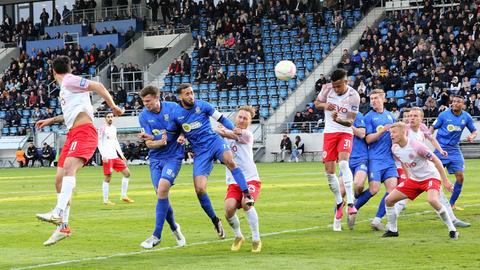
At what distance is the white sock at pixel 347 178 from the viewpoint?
15.2 metres

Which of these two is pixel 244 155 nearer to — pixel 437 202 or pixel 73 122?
pixel 73 122

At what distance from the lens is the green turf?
38.9ft

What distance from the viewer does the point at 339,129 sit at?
51.2 ft

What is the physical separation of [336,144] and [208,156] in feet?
8.95

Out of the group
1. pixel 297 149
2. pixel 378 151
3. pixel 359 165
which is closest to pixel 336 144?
pixel 359 165

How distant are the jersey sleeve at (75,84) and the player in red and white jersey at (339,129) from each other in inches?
151

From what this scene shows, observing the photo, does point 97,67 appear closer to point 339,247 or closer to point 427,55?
point 427,55

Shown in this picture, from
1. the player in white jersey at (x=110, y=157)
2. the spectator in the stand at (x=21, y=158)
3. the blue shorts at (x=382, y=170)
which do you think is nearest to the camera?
the blue shorts at (x=382, y=170)

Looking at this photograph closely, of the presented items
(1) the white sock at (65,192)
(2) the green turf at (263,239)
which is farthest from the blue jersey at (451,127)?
(1) the white sock at (65,192)

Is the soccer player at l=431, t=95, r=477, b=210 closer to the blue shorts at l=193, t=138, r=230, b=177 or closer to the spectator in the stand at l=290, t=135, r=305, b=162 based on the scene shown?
the blue shorts at l=193, t=138, r=230, b=177

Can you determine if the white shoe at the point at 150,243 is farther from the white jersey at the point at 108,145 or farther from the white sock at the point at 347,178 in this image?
the white jersey at the point at 108,145

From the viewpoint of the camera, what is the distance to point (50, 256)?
42.5 ft

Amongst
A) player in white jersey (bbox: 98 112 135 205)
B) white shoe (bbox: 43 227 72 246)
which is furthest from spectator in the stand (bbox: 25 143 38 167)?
white shoe (bbox: 43 227 72 246)

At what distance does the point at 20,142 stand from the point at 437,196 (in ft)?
148
